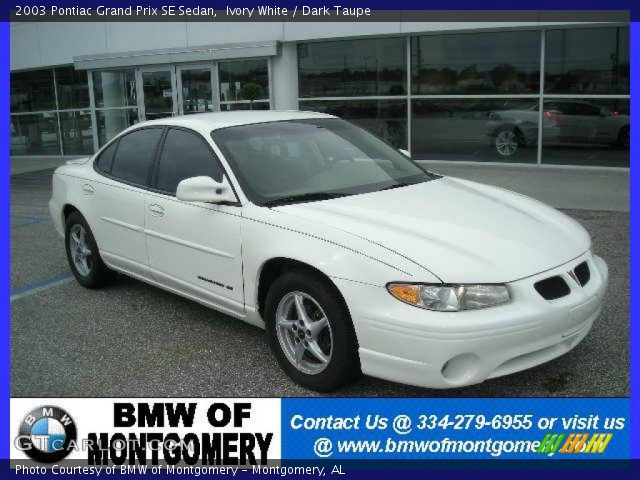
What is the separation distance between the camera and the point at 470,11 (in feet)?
42.4

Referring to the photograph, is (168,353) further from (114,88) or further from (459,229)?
(114,88)

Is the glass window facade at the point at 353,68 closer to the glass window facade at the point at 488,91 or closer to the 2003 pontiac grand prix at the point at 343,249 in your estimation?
the glass window facade at the point at 488,91

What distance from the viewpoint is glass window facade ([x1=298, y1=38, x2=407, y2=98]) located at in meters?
14.3

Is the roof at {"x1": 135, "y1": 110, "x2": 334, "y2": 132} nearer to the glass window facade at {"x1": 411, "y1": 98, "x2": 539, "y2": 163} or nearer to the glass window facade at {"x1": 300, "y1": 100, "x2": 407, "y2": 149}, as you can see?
the glass window facade at {"x1": 411, "y1": 98, "x2": 539, "y2": 163}

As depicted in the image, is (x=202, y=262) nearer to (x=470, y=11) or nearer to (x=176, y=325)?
(x=176, y=325)

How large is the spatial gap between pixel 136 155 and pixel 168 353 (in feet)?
5.88

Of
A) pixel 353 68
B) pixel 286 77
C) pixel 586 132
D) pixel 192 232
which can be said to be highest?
pixel 353 68

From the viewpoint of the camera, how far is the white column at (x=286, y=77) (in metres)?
15.1

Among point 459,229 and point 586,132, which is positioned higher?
point 586,132

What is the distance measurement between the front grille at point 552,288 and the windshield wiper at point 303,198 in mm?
1377

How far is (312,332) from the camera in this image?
3.85m

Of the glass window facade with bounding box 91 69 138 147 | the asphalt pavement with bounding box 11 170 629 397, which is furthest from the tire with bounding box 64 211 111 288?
the glass window facade with bounding box 91 69 138 147

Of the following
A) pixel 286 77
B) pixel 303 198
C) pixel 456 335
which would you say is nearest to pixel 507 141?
pixel 286 77

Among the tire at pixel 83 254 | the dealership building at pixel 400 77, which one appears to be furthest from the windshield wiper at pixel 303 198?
the dealership building at pixel 400 77
